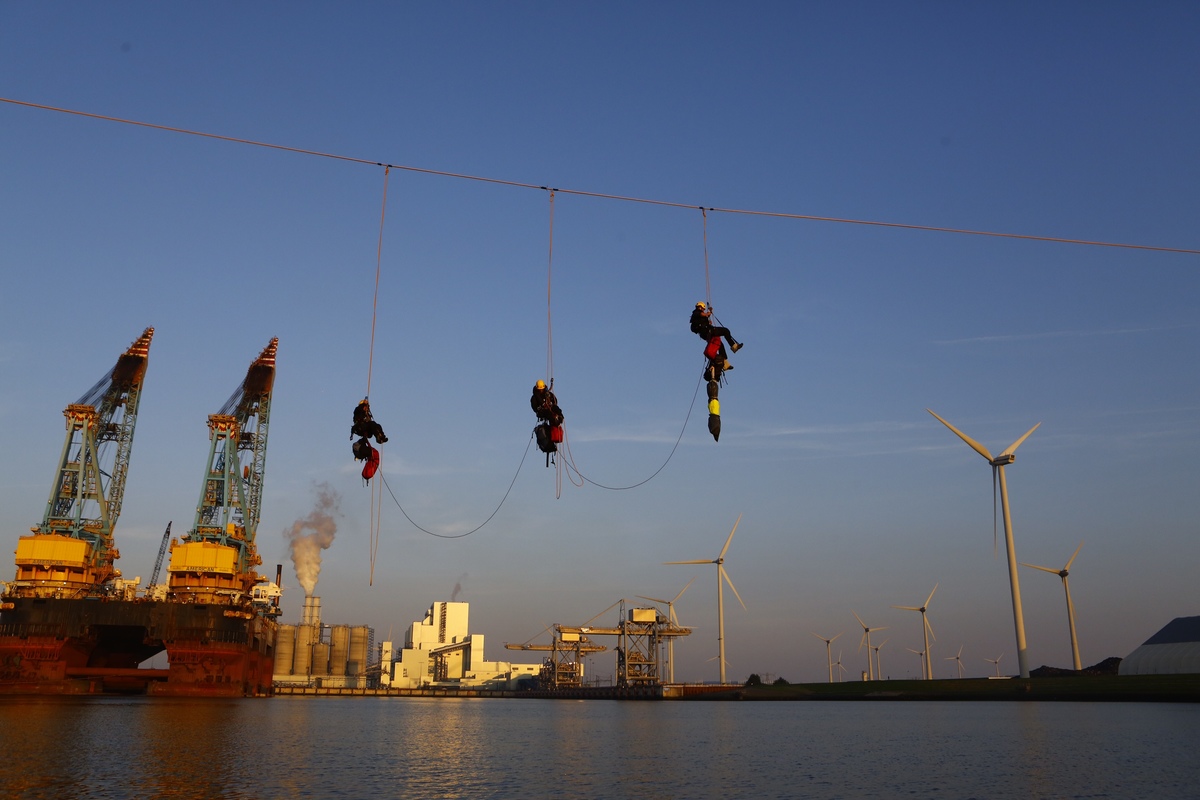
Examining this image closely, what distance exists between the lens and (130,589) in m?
124

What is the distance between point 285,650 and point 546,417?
611 feet

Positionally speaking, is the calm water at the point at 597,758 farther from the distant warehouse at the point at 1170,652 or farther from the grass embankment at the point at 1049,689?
the distant warehouse at the point at 1170,652

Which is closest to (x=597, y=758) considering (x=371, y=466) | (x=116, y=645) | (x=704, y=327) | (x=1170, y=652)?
(x=371, y=466)

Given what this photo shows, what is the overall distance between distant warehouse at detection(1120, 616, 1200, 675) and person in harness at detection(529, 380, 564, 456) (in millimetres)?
107750

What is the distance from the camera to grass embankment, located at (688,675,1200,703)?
293ft

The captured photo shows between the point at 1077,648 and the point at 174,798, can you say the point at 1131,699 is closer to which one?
the point at 1077,648

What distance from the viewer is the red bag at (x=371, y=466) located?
32.0 meters

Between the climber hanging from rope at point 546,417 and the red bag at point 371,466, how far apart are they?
5977 mm

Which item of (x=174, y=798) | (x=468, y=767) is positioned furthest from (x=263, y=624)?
(x=174, y=798)

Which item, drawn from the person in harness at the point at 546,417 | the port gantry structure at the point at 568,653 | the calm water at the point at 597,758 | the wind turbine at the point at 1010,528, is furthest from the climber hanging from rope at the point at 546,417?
the port gantry structure at the point at 568,653

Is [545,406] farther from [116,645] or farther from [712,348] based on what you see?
[116,645]

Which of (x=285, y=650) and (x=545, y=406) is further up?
(x=545, y=406)

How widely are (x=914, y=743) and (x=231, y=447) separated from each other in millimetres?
101159

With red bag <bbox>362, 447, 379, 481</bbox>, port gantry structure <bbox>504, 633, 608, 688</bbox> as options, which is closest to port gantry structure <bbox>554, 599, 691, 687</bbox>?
port gantry structure <bbox>504, 633, 608, 688</bbox>
